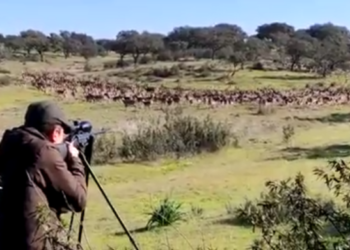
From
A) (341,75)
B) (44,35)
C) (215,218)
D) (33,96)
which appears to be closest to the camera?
(215,218)

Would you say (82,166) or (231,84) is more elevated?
(82,166)

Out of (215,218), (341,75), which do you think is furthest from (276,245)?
(341,75)

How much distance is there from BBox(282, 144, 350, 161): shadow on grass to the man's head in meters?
15.7

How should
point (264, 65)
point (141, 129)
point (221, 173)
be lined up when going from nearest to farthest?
1. point (221, 173)
2. point (141, 129)
3. point (264, 65)

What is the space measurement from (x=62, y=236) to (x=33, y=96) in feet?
120

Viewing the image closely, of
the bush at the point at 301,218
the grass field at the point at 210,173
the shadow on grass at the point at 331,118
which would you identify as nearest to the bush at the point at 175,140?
the grass field at the point at 210,173

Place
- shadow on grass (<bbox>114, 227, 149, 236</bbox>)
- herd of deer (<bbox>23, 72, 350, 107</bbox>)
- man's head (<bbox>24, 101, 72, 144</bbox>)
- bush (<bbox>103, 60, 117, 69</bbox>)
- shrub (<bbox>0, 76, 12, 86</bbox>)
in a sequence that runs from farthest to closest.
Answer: bush (<bbox>103, 60, 117, 69</bbox>), shrub (<bbox>0, 76, 12, 86</bbox>), herd of deer (<bbox>23, 72, 350, 107</bbox>), shadow on grass (<bbox>114, 227, 149, 236</bbox>), man's head (<bbox>24, 101, 72, 144</bbox>)

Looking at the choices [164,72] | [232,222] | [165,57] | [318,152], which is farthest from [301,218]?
[165,57]

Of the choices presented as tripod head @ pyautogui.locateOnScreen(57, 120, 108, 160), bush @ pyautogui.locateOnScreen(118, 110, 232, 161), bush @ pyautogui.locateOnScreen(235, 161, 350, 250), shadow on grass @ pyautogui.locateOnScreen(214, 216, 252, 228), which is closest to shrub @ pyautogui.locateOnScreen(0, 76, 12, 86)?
bush @ pyautogui.locateOnScreen(118, 110, 232, 161)

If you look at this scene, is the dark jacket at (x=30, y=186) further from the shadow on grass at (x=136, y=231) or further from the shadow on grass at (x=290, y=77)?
the shadow on grass at (x=290, y=77)

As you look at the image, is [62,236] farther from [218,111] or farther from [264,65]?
[264,65]

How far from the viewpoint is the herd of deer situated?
3622cm

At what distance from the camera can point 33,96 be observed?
4025 cm

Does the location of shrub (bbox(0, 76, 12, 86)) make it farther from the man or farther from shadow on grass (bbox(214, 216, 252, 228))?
the man
